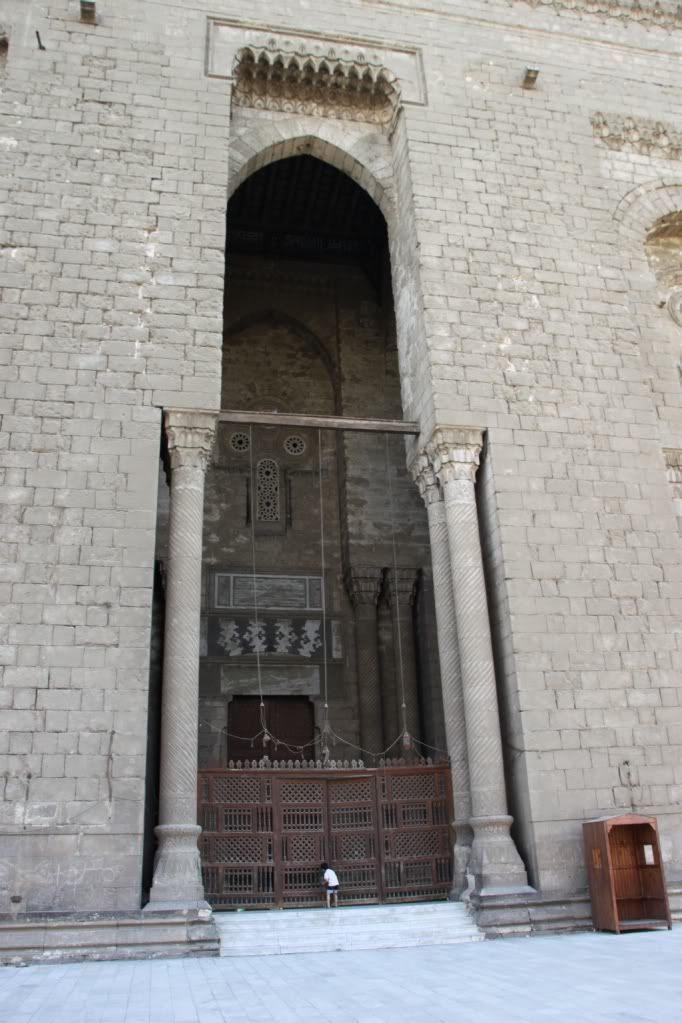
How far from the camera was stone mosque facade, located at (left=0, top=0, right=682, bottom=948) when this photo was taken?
7688mm

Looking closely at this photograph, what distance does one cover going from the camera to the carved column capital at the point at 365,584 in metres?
13.3

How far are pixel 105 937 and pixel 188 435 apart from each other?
4617 mm

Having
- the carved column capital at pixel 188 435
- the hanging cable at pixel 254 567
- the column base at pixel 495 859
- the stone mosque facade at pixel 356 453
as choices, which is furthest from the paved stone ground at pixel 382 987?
the hanging cable at pixel 254 567

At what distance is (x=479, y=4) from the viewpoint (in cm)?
1188

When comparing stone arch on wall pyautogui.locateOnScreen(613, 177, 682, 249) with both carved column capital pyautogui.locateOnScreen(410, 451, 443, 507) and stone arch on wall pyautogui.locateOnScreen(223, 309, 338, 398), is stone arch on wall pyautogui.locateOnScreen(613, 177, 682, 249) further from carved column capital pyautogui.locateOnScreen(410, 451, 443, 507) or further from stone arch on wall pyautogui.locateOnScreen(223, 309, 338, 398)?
stone arch on wall pyautogui.locateOnScreen(223, 309, 338, 398)

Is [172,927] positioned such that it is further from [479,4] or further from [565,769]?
[479,4]

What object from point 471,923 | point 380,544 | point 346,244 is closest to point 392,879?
point 471,923

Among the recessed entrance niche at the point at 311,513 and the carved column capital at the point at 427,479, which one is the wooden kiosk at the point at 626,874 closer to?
the carved column capital at the point at 427,479

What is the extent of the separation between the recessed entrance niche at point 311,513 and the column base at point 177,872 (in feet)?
13.1

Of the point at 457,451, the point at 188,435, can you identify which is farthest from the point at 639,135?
the point at 188,435

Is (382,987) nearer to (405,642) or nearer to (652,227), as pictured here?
(405,642)

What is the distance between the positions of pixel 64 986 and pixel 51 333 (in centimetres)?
599

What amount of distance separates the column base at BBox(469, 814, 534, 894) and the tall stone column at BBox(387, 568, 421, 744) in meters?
4.34

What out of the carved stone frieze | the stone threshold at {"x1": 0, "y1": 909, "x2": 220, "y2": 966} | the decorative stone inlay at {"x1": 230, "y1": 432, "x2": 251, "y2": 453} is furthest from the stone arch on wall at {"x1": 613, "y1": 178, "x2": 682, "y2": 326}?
the stone threshold at {"x1": 0, "y1": 909, "x2": 220, "y2": 966}
